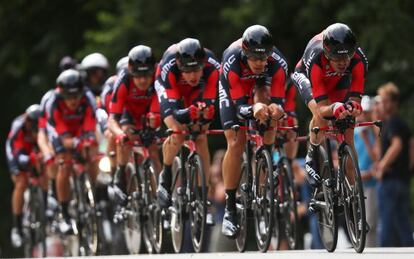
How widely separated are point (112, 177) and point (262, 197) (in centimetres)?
450

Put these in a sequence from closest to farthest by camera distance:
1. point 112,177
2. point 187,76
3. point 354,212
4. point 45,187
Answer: point 354,212
point 187,76
point 112,177
point 45,187

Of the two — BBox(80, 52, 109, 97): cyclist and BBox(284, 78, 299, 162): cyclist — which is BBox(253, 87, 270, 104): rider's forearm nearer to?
BBox(284, 78, 299, 162): cyclist

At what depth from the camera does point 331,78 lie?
48.8 ft

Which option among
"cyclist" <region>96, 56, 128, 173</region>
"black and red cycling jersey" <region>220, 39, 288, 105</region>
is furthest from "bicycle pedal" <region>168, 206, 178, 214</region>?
"cyclist" <region>96, 56, 128, 173</region>

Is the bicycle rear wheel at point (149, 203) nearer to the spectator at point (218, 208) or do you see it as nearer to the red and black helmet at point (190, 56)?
the red and black helmet at point (190, 56)

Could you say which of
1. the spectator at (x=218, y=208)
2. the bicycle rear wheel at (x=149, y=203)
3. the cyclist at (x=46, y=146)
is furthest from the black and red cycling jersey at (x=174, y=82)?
the spectator at (x=218, y=208)

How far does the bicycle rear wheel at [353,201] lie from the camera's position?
13570 millimetres

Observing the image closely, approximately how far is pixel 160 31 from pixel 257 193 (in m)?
11.9

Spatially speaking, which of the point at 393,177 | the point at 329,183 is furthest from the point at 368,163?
the point at 329,183

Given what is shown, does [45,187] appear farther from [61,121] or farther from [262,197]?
[262,197]

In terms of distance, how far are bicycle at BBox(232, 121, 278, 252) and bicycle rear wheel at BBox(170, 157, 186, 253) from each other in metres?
0.95

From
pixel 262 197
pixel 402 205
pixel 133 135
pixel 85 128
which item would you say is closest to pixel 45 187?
pixel 85 128

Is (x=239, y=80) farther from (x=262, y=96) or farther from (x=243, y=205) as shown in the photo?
(x=243, y=205)

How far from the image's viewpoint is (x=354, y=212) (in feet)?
45.3
